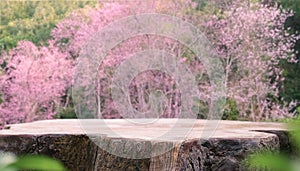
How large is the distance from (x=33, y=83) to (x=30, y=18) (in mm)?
2205

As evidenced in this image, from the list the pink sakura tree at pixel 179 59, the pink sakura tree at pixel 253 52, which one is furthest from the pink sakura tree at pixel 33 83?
the pink sakura tree at pixel 253 52

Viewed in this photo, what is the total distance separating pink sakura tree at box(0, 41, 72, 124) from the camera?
6.26 metres

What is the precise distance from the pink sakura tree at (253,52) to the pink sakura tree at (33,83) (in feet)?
5.97

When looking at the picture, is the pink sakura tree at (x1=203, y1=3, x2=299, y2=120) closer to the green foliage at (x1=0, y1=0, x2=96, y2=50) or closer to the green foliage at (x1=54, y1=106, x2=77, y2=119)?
the green foliage at (x1=54, y1=106, x2=77, y2=119)

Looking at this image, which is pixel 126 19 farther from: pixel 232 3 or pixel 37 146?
pixel 37 146

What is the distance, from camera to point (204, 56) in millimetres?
6047

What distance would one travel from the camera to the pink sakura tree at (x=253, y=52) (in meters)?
5.91

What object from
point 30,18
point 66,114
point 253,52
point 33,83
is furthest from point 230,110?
point 30,18

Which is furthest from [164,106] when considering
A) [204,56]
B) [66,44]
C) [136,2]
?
[66,44]

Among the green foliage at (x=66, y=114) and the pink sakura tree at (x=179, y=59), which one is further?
the green foliage at (x=66, y=114)

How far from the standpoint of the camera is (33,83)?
6316mm

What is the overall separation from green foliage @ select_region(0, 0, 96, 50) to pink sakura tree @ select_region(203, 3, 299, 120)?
2578 millimetres

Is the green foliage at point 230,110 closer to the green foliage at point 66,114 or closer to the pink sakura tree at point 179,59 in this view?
the pink sakura tree at point 179,59

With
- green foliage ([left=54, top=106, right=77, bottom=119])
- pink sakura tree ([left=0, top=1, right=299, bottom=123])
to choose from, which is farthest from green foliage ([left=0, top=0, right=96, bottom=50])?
green foliage ([left=54, top=106, right=77, bottom=119])
